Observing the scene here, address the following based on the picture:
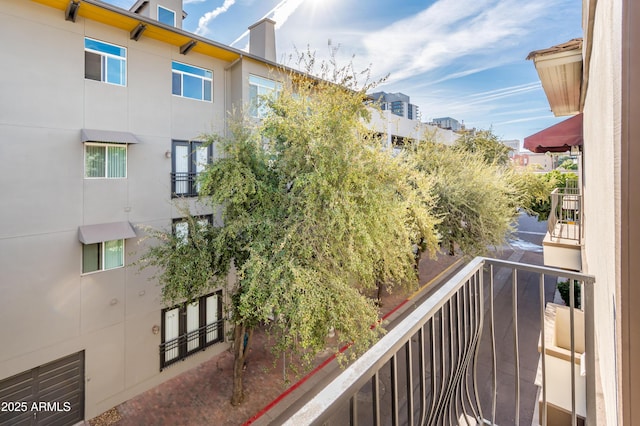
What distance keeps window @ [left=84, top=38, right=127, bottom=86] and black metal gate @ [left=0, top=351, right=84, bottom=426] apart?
6313 mm

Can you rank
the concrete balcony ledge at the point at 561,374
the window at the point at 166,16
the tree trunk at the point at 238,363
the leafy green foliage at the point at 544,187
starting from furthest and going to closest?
the leafy green foliage at the point at 544,187
the window at the point at 166,16
the tree trunk at the point at 238,363
the concrete balcony ledge at the point at 561,374

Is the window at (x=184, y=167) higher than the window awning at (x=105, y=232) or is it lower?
higher

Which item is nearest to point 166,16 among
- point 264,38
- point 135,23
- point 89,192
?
point 135,23

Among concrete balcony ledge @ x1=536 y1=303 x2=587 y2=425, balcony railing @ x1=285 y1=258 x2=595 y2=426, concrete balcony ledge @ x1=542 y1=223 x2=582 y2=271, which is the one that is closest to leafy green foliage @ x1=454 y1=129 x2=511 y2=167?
concrete balcony ledge @ x1=542 y1=223 x2=582 y2=271

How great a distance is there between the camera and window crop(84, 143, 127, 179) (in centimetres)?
705

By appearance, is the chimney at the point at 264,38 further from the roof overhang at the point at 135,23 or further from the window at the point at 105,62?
the window at the point at 105,62

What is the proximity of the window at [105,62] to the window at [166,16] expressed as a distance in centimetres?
280

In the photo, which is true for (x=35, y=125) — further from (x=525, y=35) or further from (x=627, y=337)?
(x=525, y=35)

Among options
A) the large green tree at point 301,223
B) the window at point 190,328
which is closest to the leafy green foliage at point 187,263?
the large green tree at point 301,223

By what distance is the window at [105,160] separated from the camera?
7051 mm

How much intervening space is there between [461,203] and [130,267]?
10418 millimetres

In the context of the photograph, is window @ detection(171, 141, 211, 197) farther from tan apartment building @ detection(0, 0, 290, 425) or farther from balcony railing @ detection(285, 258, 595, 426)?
balcony railing @ detection(285, 258, 595, 426)

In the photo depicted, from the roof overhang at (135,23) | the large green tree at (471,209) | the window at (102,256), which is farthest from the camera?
the large green tree at (471,209)

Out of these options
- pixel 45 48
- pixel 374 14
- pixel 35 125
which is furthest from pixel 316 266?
pixel 45 48
